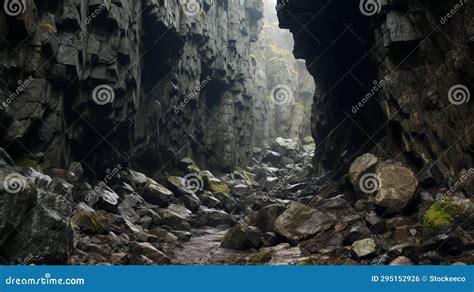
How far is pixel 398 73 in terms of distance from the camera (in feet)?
83.6

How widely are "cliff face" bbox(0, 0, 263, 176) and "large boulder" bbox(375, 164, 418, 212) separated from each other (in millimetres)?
18696

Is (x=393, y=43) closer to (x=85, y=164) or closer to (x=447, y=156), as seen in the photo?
(x=447, y=156)

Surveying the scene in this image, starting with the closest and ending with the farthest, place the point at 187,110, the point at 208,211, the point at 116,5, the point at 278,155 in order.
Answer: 1. the point at 116,5
2. the point at 208,211
3. the point at 187,110
4. the point at 278,155

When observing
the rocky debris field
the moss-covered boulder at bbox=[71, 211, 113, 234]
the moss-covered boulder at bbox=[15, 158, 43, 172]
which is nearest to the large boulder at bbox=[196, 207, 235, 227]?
the rocky debris field

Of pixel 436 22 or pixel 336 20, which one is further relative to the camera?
pixel 336 20

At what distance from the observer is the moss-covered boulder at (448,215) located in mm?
16234

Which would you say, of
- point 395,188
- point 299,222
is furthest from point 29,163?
point 395,188

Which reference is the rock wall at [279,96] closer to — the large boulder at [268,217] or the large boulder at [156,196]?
the large boulder at [156,196]

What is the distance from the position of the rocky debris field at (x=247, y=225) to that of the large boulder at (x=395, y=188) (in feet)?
0.16

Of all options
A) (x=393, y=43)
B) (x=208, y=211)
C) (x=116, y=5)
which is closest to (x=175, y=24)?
(x=116, y=5)

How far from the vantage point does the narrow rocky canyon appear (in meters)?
16.3

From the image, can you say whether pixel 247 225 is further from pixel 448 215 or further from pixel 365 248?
pixel 448 215

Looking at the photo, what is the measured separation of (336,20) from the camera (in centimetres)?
3572

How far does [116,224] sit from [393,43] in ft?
62.3
